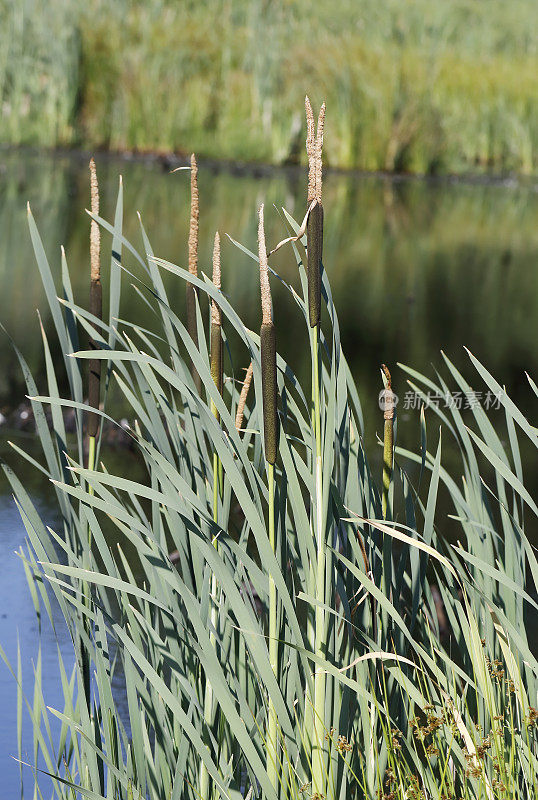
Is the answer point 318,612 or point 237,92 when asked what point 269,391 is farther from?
point 237,92

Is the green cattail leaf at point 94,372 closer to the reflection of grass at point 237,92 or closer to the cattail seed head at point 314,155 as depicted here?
the cattail seed head at point 314,155

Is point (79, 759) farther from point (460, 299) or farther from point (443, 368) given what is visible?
point (460, 299)

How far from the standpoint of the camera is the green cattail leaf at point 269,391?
2.44 ft

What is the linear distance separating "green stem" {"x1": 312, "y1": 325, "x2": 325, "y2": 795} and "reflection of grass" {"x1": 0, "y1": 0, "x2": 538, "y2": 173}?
6678mm

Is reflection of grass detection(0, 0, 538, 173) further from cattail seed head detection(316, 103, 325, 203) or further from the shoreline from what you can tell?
cattail seed head detection(316, 103, 325, 203)

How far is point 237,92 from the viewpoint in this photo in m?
7.46

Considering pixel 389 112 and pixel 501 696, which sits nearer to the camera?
pixel 501 696

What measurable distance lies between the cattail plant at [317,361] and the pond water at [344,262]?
0.85 m

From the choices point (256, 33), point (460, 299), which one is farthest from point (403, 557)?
point (256, 33)

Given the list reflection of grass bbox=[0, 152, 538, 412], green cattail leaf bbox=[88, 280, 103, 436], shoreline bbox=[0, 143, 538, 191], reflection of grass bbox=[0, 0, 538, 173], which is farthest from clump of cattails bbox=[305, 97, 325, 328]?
reflection of grass bbox=[0, 0, 538, 173]

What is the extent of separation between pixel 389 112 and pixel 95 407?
22.3 ft

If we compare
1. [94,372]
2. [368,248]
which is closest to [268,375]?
[94,372]

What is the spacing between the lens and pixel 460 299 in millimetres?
4844

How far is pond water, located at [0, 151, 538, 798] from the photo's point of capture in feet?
10.5
